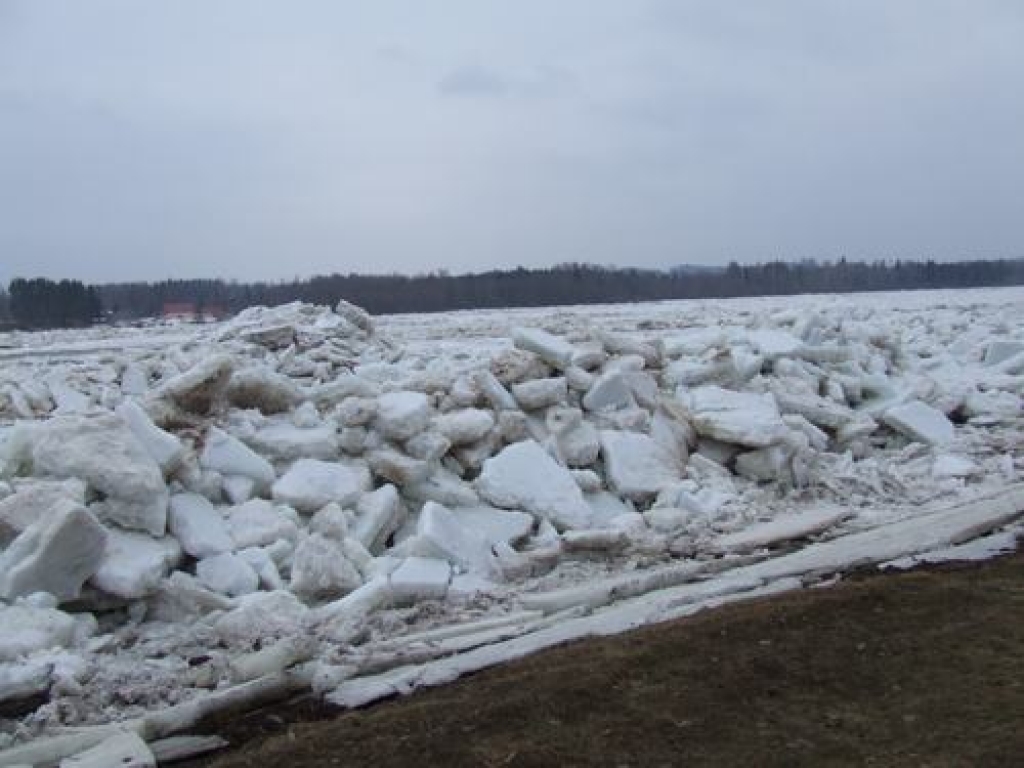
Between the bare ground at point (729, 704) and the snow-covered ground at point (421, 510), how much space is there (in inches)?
16.2

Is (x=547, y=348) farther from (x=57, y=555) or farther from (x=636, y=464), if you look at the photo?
(x=57, y=555)

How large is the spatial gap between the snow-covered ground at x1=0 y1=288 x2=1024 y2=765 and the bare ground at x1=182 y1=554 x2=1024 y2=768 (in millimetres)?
411

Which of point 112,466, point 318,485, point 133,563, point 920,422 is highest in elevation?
point 112,466

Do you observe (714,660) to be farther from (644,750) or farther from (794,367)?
(794,367)

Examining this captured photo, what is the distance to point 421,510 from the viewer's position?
6.45 metres

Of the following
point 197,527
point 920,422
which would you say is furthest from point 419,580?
point 920,422

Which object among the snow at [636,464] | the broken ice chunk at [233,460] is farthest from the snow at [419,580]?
the snow at [636,464]

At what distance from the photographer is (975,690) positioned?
348 centimetres

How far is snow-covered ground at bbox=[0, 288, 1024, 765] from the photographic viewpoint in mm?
4430

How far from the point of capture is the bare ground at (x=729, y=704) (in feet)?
10.3

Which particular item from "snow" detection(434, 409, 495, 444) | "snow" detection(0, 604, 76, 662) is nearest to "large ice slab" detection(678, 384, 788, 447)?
"snow" detection(434, 409, 495, 444)

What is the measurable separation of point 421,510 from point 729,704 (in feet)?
10.8

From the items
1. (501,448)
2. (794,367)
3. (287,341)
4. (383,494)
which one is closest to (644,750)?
(383,494)

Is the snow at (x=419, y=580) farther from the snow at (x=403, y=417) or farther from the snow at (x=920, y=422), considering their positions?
the snow at (x=920, y=422)
